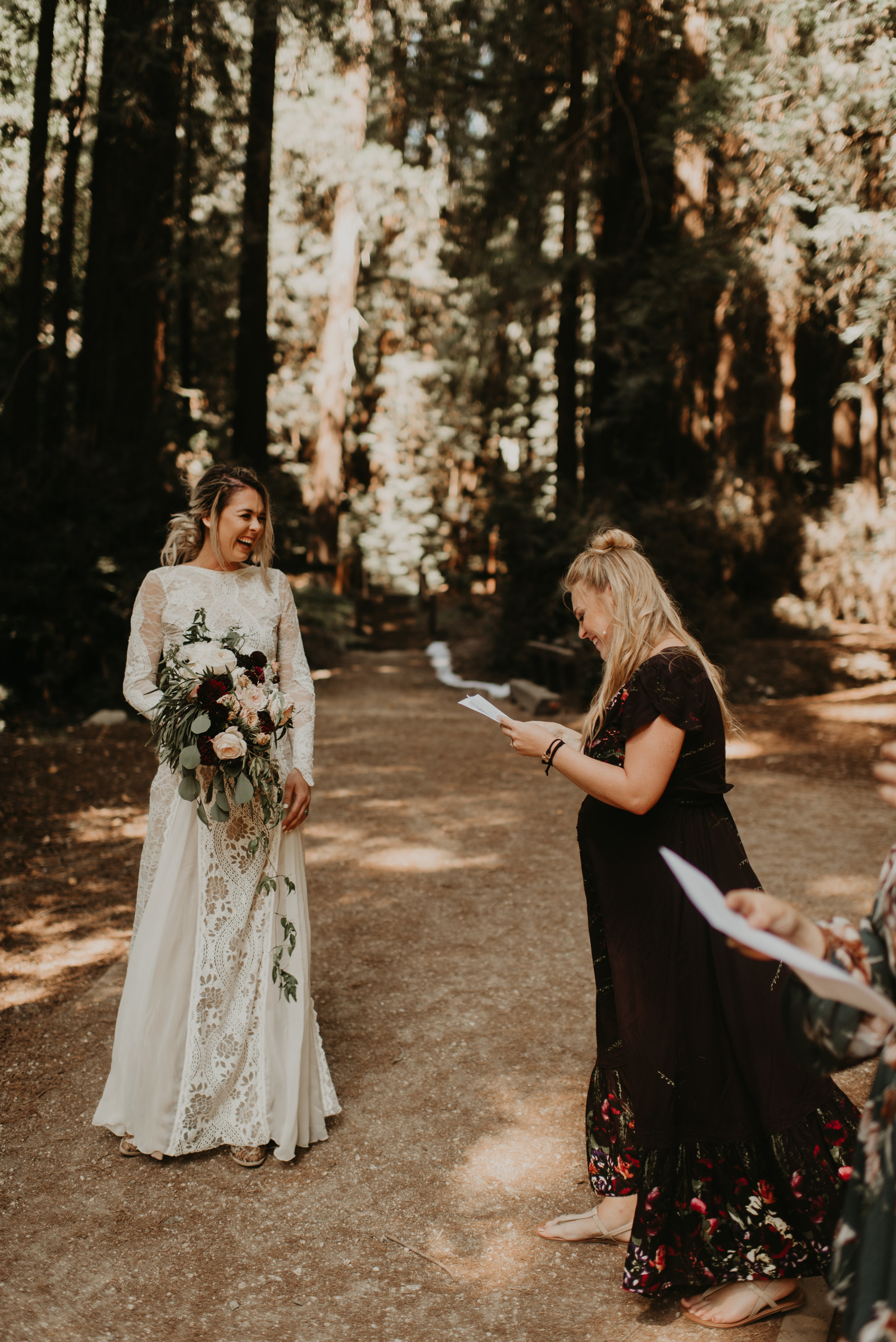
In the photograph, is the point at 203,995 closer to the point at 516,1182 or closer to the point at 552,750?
the point at 516,1182

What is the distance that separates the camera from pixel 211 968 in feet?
11.7

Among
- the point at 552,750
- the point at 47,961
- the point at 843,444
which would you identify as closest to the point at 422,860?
the point at 47,961

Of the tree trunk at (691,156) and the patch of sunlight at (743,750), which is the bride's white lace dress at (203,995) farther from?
the tree trunk at (691,156)

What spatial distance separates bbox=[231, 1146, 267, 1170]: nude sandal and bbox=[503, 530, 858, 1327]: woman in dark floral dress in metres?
1.41

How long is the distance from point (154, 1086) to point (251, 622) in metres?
1.66

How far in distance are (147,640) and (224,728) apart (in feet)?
1.87

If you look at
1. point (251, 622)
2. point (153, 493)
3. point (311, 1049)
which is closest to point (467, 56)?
point (153, 493)

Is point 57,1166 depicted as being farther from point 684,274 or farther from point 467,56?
point 467,56

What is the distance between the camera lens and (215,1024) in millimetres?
3588

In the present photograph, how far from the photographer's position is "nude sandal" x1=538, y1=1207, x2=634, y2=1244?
3.20 meters

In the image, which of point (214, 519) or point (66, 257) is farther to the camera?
point (66, 257)

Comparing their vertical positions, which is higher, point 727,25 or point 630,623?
point 727,25

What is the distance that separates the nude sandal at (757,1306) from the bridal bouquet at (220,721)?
1.96 metres

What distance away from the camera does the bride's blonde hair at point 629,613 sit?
9.49ft
